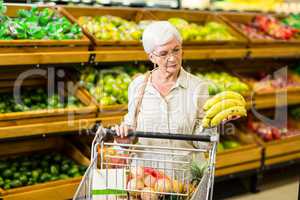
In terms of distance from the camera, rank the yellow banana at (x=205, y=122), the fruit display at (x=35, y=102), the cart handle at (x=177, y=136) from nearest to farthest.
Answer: the cart handle at (x=177, y=136) → the yellow banana at (x=205, y=122) → the fruit display at (x=35, y=102)

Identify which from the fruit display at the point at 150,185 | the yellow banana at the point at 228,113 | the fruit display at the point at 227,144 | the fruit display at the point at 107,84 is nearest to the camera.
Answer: the fruit display at the point at 150,185

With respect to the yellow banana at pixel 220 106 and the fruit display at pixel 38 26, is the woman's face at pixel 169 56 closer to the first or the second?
the yellow banana at pixel 220 106

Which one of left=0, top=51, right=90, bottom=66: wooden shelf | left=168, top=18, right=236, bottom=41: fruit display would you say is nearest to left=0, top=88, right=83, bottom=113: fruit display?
left=0, top=51, right=90, bottom=66: wooden shelf

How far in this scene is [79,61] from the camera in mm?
3922

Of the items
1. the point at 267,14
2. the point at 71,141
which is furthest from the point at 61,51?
the point at 267,14

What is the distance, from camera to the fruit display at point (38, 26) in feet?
12.0

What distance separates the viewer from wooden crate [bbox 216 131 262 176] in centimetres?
479

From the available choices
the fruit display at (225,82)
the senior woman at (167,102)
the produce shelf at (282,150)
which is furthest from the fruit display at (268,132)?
the senior woman at (167,102)

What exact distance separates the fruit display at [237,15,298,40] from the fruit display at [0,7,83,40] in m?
2.35

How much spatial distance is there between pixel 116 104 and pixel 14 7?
46.2 inches

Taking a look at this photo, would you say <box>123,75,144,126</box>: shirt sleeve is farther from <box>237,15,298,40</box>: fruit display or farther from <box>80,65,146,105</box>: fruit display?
<box>237,15,298,40</box>: fruit display

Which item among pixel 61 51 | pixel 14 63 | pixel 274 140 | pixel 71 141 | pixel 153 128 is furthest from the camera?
pixel 274 140

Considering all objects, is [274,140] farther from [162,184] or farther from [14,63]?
[162,184]

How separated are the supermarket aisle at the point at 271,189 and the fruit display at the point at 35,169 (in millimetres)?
1630
